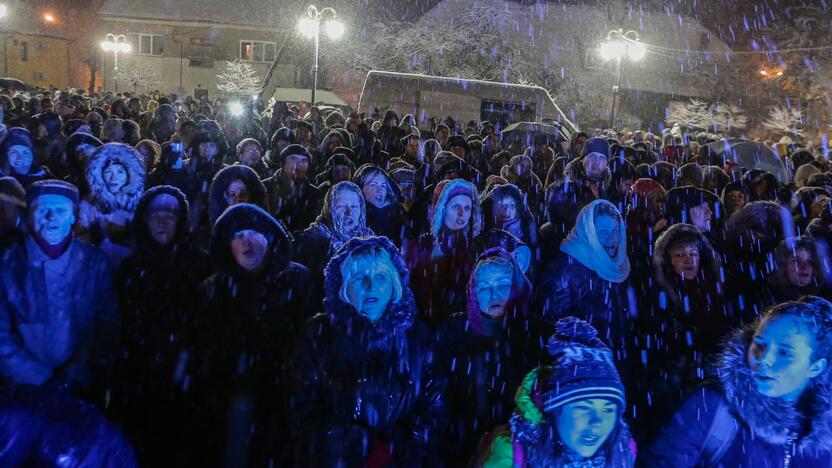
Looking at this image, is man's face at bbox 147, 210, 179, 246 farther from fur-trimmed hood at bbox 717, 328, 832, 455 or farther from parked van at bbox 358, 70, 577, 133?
parked van at bbox 358, 70, 577, 133

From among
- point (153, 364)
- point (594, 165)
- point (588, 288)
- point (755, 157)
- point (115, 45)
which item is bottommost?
point (153, 364)

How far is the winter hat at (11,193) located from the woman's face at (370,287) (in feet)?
7.68

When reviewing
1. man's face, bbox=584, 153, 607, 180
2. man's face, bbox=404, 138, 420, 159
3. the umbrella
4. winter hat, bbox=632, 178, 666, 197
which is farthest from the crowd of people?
the umbrella

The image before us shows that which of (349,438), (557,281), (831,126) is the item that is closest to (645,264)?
(557,281)

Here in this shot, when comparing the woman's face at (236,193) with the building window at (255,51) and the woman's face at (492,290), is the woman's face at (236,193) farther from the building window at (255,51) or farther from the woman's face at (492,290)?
the building window at (255,51)

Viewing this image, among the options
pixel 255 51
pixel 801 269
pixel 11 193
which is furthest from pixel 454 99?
pixel 255 51

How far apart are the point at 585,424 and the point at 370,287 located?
46.0 inches

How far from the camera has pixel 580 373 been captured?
2418 mm

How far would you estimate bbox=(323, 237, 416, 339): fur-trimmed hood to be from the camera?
3.12m

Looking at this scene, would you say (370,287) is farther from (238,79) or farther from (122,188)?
(238,79)

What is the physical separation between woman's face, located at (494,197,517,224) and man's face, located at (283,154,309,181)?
7.45ft

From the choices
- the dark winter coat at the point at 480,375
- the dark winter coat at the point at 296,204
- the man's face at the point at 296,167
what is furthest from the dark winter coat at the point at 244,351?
the man's face at the point at 296,167

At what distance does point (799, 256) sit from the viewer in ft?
14.1

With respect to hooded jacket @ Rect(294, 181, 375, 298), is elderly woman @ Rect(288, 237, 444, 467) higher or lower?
lower
